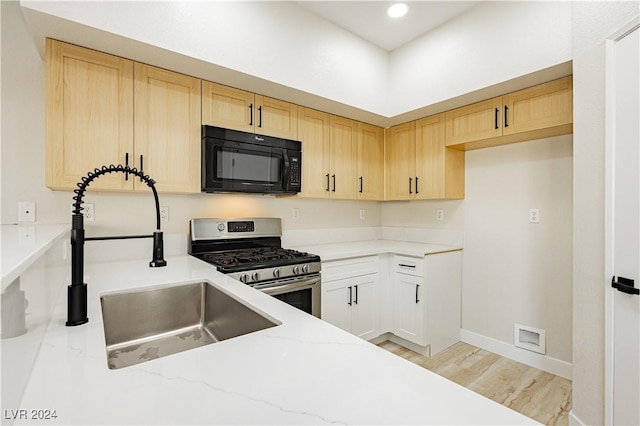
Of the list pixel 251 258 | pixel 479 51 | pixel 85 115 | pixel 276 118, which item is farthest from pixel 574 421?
pixel 85 115

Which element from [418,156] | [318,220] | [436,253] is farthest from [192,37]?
[436,253]

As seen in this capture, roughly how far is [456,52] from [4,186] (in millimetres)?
3222

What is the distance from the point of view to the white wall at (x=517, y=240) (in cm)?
242

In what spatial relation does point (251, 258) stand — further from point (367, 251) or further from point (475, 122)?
point (475, 122)

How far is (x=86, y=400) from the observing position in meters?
0.58

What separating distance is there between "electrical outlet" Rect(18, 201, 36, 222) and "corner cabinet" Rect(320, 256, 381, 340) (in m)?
1.88

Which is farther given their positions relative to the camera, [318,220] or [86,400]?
[318,220]

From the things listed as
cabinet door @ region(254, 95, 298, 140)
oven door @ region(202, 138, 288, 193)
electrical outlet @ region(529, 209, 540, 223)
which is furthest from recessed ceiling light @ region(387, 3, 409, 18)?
electrical outlet @ region(529, 209, 540, 223)

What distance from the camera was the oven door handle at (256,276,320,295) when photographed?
80.9 inches

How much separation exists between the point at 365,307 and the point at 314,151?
146 cm

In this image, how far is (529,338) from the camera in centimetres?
260

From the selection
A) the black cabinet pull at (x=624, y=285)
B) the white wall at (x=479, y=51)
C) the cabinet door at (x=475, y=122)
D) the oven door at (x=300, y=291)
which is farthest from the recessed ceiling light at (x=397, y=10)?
the black cabinet pull at (x=624, y=285)

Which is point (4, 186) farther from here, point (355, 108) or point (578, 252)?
point (578, 252)

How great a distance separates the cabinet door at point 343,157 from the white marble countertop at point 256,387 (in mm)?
2244
